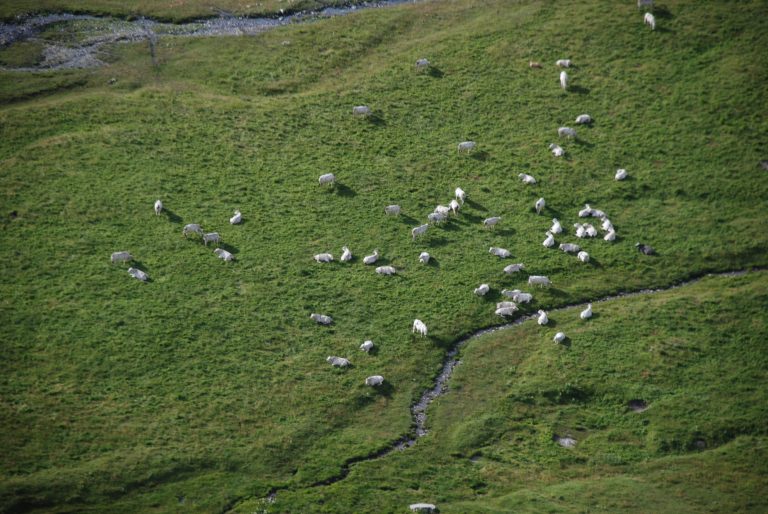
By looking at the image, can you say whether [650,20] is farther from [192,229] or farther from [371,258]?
[192,229]

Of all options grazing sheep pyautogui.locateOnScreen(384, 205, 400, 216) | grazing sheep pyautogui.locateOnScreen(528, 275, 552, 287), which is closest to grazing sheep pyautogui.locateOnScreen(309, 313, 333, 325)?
grazing sheep pyautogui.locateOnScreen(384, 205, 400, 216)

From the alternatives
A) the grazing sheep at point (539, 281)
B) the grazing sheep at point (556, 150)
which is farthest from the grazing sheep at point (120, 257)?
the grazing sheep at point (556, 150)

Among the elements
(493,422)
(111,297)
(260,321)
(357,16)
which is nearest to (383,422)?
(493,422)

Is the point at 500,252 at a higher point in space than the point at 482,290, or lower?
higher

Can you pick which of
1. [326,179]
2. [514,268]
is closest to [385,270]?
[514,268]

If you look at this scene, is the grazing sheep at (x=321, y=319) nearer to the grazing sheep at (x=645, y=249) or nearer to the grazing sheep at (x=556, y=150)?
the grazing sheep at (x=645, y=249)

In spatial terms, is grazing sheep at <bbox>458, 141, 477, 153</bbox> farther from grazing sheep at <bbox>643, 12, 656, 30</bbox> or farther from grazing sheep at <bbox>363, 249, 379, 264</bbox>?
grazing sheep at <bbox>643, 12, 656, 30</bbox>
